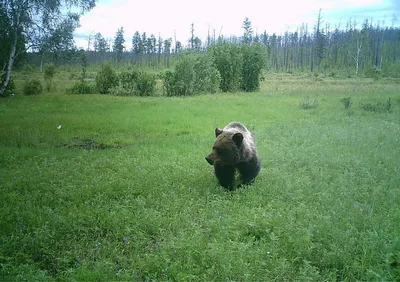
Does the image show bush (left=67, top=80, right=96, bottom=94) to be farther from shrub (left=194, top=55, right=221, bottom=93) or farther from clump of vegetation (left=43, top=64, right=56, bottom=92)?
shrub (left=194, top=55, right=221, bottom=93)

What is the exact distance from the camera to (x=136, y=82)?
2812cm

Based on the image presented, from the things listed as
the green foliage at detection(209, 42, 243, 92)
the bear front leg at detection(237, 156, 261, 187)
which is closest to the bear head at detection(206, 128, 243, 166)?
the bear front leg at detection(237, 156, 261, 187)

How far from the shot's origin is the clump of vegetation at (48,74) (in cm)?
2591

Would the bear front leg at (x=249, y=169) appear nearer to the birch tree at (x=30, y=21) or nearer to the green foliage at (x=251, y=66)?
the birch tree at (x=30, y=21)

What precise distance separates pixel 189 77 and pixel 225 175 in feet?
77.9

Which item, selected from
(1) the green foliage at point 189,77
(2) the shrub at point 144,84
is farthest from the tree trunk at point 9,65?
(1) the green foliage at point 189,77

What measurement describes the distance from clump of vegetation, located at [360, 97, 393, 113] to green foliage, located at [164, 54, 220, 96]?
1492 centimetres

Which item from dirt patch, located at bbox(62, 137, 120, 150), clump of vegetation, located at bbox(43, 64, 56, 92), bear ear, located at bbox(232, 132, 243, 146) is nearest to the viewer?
bear ear, located at bbox(232, 132, 243, 146)

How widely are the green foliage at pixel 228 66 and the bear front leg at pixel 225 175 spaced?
2923 cm

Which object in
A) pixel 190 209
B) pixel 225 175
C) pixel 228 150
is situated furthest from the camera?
pixel 225 175

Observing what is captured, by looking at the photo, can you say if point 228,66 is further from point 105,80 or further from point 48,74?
point 48,74

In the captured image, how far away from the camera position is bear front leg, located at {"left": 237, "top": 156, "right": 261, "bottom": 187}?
25.3ft

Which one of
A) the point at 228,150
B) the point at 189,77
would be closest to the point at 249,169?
the point at 228,150

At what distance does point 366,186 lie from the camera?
24.6ft
